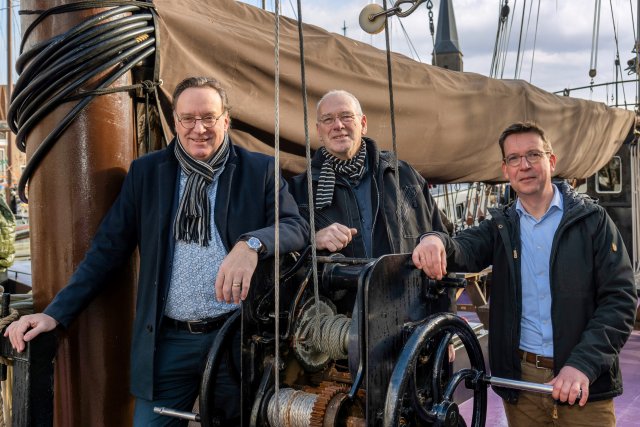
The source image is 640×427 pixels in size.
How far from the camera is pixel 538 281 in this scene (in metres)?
2.21

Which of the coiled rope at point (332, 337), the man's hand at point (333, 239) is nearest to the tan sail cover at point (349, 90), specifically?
the man's hand at point (333, 239)

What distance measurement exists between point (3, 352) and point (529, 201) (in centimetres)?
185

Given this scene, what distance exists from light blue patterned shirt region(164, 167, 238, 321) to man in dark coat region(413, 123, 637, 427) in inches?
26.9

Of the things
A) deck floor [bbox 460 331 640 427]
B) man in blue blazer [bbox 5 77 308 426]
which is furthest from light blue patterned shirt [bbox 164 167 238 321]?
deck floor [bbox 460 331 640 427]

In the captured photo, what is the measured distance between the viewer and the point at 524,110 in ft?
15.3

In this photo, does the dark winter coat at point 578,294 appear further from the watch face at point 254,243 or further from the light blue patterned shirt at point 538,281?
the watch face at point 254,243

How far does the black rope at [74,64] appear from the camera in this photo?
2.00 meters

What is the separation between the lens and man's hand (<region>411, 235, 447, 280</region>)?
183 cm

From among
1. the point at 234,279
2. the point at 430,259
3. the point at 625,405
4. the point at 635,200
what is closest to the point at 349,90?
the point at 430,259

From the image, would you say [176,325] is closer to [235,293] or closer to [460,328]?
[235,293]

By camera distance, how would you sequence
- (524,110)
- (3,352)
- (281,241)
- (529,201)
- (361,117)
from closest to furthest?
(281,241)
(3,352)
(529,201)
(361,117)
(524,110)

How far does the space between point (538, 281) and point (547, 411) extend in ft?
1.54

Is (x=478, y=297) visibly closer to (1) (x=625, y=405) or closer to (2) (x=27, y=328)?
(1) (x=625, y=405)

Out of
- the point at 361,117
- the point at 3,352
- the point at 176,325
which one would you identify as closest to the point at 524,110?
the point at 361,117
